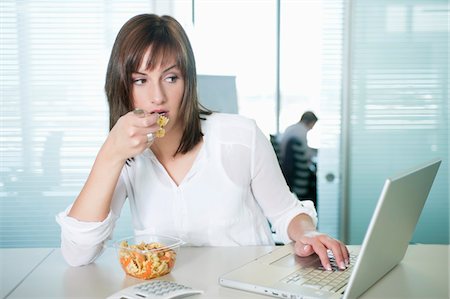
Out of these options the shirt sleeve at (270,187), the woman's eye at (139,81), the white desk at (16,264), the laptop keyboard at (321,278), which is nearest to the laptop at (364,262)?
the laptop keyboard at (321,278)

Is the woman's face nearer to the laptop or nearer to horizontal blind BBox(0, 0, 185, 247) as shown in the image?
the laptop

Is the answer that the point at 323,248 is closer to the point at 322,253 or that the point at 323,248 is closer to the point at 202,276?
the point at 322,253

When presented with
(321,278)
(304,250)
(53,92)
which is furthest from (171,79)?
(53,92)

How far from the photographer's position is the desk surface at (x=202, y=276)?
44.9 inches

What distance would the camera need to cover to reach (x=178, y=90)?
1554 mm

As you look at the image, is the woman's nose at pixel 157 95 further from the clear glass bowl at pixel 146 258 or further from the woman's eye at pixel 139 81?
the clear glass bowl at pixel 146 258

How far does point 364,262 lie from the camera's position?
3.23ft

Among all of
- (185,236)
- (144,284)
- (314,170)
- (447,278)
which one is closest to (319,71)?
(314,170)

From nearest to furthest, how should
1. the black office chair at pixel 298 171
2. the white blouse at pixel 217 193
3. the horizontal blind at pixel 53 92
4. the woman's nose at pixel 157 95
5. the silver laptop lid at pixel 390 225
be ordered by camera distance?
1. the silver laptop lid at pixel 390 225
2. the woman's nose at pixel 157 95
3. the white blouse at pixel 217 193
4. the horizontal blind at pixel 53 92
5. the black office chair at pixel 298 171

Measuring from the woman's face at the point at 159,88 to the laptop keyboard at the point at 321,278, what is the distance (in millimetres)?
623

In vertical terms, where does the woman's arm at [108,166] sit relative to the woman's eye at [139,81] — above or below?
below

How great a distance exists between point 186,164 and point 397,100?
8.43 ft

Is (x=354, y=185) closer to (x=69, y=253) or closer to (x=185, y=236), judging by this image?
(x=185, y=236)

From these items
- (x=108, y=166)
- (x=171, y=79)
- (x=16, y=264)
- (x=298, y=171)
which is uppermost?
(x=171, y=79)
